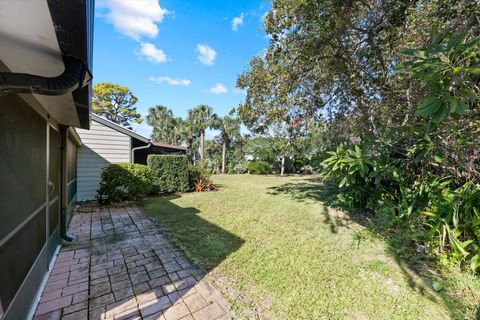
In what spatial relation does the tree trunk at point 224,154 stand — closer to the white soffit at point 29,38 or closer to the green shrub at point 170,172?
the green shrub at point 170,172

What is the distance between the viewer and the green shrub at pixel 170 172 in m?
8.30

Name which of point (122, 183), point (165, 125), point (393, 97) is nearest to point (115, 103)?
point (165, 125)

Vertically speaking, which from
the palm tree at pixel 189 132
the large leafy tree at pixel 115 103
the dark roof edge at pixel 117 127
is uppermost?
the large leafy tree at pixel 115 103

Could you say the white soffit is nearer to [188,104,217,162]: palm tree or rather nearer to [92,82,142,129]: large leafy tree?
[188,104,217,162]: palm tree

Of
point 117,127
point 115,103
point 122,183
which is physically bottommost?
point 122,183

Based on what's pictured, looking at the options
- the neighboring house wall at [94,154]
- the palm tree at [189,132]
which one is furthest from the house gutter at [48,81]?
the palm tree at [189,132]

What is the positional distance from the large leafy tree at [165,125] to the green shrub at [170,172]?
55.3 feet

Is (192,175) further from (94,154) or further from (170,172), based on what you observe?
(94,154)

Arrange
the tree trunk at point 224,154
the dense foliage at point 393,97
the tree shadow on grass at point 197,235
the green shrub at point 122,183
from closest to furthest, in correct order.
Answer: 1. the dense foliage at point 393,97
2. the tree shadow on grass at point 197,235
3. the green shrub at point 122,183
4. the tree trunk at point 224,154

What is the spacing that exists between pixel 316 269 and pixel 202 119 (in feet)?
70.0

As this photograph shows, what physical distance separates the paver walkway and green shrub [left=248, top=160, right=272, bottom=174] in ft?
54.3

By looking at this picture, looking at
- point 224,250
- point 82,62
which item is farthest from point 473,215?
point 82,62

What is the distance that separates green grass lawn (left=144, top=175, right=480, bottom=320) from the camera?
2.38m

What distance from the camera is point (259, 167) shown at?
2047cm
